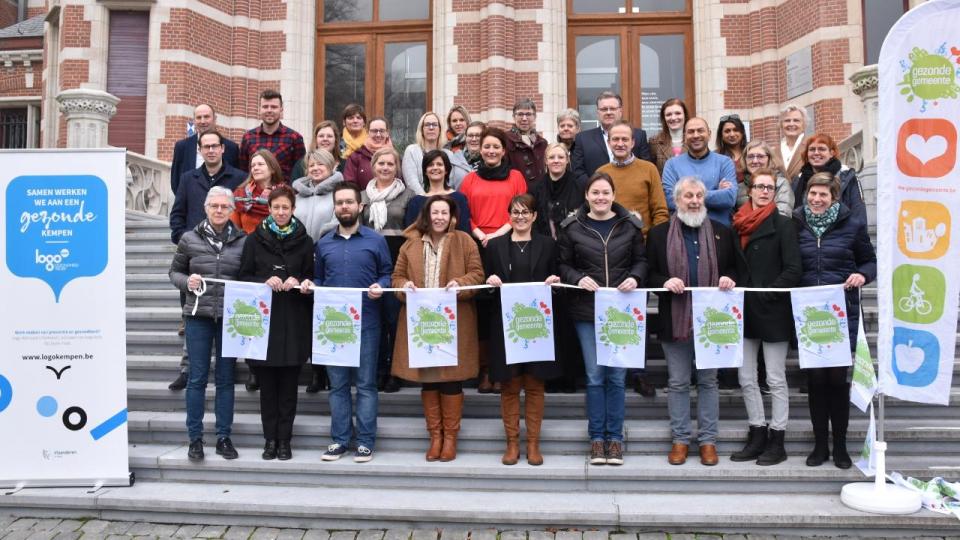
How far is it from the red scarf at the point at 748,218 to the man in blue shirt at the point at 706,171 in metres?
0.27

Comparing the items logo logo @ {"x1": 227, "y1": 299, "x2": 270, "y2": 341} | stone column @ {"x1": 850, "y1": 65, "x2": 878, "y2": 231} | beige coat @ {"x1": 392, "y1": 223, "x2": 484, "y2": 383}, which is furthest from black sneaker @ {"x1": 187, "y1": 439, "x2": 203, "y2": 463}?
stone column @ {"x1": 850, "y1": 65, "x2": 878, "y2": 231}

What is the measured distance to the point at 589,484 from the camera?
4793mm

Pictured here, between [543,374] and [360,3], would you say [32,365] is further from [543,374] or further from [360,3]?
[360,3]

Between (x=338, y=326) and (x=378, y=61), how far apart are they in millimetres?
9462

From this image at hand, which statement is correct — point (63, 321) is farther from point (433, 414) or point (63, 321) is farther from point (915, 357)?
point (915, 357)

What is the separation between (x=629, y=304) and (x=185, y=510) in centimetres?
327

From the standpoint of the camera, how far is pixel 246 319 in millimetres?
5059

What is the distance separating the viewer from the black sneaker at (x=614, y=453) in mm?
4852

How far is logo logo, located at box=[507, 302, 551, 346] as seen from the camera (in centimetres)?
497

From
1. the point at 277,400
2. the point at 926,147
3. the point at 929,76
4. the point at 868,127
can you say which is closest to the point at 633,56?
the point at 868,127

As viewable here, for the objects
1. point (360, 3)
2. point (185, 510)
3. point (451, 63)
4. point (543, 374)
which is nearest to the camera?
point (185, 510)

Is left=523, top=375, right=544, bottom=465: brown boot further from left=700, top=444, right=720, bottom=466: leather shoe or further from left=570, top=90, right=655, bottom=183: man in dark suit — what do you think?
left=570, top=90, right=655, bottom=183: man in dark suit

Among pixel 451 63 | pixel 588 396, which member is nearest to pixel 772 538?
pixel 588 396

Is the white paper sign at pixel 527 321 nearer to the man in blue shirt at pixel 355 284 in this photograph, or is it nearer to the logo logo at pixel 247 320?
the man in blue shirt at pixel 355 284
